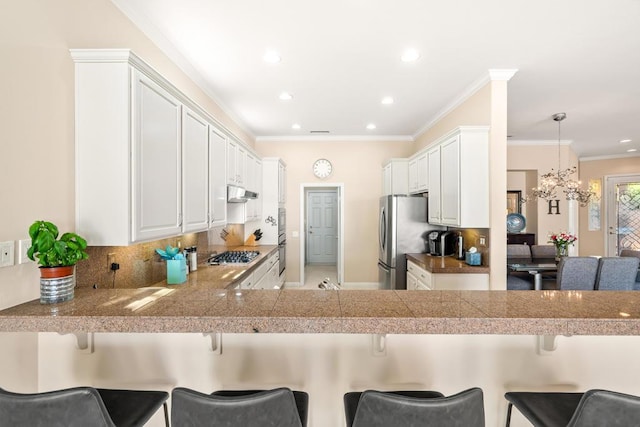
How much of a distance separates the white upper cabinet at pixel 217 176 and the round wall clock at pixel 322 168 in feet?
8.87

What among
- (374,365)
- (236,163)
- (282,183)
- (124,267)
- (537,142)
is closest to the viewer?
(374,365)

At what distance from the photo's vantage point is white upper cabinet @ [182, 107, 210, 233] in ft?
7.44

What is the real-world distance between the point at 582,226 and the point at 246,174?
302 inches

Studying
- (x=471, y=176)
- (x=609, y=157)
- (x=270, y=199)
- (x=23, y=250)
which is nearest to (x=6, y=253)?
(x=23, y=250)

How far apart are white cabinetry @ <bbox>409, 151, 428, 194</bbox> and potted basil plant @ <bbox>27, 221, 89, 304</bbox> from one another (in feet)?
12.9

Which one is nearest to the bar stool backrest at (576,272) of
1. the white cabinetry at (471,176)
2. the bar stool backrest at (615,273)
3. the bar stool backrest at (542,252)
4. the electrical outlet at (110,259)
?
the bar stool backrest at (615,273)

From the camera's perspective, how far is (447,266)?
3311mm

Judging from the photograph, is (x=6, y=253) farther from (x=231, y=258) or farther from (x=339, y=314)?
(x=231, y=258)

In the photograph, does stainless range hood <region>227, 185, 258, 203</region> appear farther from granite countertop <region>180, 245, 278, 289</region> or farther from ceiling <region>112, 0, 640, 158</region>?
ceiling <region>112, 0, 640, 158</region>

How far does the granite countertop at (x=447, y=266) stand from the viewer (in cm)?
320

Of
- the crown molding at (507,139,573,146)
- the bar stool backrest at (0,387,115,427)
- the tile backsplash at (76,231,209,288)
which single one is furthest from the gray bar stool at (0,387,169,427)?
the crown molding at (507,139,573,146)

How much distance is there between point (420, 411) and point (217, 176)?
2.63m

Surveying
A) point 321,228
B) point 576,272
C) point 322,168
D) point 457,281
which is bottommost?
point 457,281

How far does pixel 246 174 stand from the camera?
4.07 metres
